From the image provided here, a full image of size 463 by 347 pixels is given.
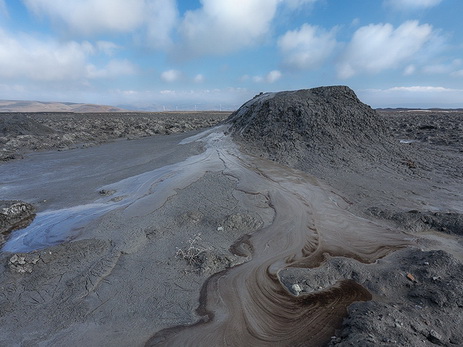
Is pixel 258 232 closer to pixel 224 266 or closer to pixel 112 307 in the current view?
pixel 224 266

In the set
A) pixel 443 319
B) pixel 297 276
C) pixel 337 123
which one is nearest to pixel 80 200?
pixel 297 276

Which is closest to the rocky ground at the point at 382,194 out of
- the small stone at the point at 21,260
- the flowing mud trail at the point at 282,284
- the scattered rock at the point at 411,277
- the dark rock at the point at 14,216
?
the scattered rock at the point at 411,277

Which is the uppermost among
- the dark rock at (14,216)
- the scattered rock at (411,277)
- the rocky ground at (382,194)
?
the rocky ground at (382,194)

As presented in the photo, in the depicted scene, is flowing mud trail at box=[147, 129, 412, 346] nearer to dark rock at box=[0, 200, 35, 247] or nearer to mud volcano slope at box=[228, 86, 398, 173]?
mud volcano slope at box=[228, 86, 398, 173]

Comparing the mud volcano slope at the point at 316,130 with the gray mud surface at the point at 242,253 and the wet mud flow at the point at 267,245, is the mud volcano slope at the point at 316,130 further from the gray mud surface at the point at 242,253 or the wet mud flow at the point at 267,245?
the wet mud flow at the point at 267,245

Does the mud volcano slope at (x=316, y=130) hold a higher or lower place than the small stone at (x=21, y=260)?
higher

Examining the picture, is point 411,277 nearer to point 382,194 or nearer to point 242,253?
point 242,253

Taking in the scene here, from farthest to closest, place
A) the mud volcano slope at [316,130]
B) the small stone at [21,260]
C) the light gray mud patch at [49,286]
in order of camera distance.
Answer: the mud volcano slope at [316,130] → the small stone at [21,260] → the light gray mud patch at [49,286]
